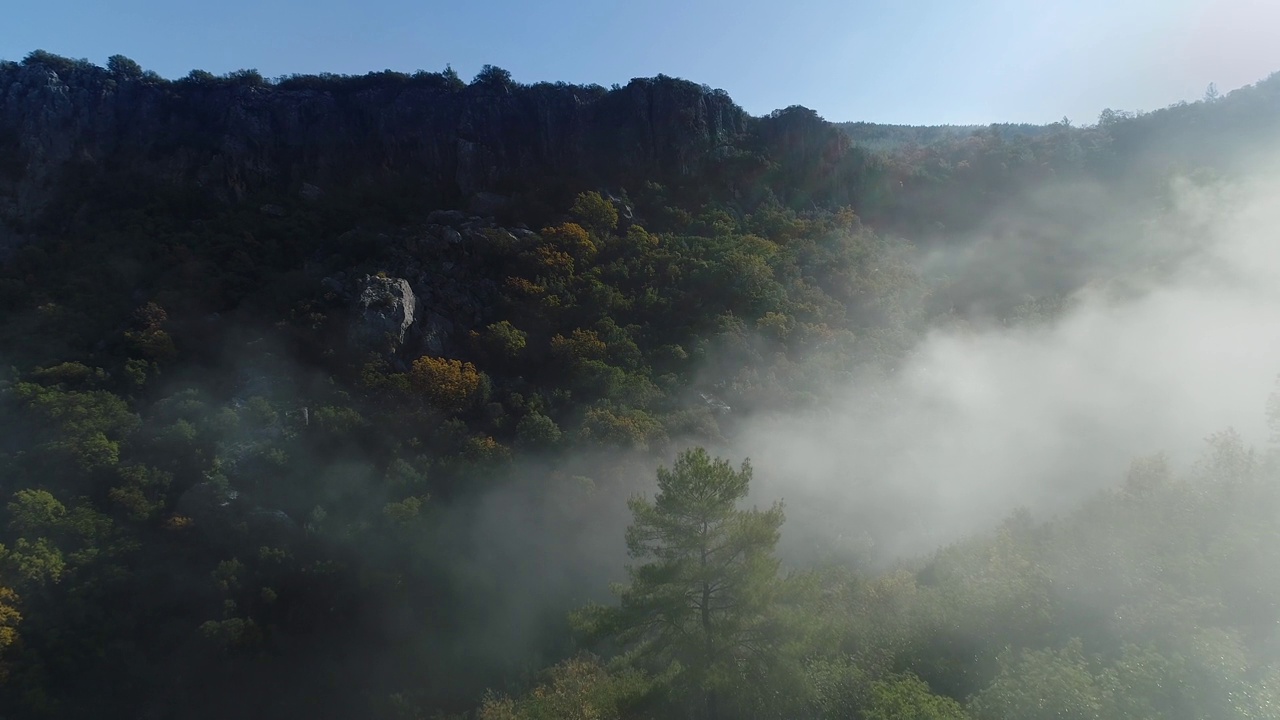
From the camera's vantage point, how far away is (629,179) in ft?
131

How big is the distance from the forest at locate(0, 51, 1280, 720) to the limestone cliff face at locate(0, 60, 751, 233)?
0.25 m

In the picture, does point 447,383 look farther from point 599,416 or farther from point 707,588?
point 707,588

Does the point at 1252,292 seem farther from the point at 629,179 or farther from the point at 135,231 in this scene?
the point at 135,231

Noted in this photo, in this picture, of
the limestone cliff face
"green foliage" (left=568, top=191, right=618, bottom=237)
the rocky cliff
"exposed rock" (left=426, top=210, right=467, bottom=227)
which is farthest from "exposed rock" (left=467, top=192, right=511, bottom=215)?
"green foliage" (left=568, top=191, right=618, bottom=237)

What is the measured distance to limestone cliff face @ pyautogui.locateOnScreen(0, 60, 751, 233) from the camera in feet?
127

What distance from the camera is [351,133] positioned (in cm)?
4091

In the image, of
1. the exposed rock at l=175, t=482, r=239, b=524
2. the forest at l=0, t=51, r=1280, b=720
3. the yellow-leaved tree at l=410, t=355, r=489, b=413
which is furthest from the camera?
the yellow-leaved tree at l=410, t=355, r=489, b=413

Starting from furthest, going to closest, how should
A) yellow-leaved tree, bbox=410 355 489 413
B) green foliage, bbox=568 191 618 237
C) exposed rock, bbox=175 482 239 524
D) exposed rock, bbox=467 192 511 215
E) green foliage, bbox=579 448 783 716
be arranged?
exposed rock, bbox=467 192 511 215 → green foliage, bbox=568 191 618 237 → yellow-leaved tree, bbox=410 355 489 413 → exposed rock, bbox=175 482 239 524 → green foliage, bbox=579 448 783 716

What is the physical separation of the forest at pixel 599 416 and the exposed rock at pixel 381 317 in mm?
150

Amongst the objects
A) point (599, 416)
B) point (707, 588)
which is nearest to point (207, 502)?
point (599, 416)

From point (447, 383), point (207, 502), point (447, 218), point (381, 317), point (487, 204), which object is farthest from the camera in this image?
point (487, 204)

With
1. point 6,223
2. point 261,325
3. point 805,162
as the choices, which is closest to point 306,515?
point 261,325

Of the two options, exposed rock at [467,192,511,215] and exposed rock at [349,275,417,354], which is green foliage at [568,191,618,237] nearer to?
exposed rock at [467,192,511,215]

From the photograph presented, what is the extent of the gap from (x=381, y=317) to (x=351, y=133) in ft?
66.3
